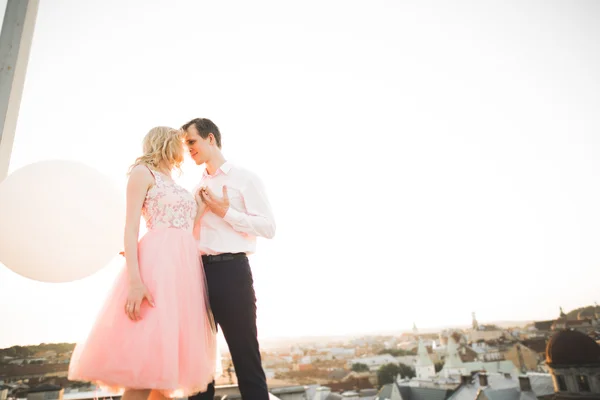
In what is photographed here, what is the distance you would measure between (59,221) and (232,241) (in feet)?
2.79

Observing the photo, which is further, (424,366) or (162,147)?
(424,366)

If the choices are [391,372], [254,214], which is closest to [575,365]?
[254,214]

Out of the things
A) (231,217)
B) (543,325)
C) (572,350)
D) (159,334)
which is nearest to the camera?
(159,334)

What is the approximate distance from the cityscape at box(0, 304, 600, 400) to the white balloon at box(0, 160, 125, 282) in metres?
0.52

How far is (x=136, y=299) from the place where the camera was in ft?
4.22

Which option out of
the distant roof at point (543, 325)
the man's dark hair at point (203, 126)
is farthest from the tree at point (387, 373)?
the man's dark hair at point (203, 126)

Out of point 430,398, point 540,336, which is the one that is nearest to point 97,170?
point 430,398

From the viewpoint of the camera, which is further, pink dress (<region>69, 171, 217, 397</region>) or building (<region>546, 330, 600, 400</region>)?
building (<region>546, 330, 600, 400</region>)

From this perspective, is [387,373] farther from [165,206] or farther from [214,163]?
[165,206]

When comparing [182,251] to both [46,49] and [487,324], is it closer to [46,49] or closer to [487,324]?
[46,49]

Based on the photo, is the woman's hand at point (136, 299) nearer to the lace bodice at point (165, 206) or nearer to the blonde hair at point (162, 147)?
the lace bodice at point (165, 206)

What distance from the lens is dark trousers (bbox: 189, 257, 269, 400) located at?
1.51 metres

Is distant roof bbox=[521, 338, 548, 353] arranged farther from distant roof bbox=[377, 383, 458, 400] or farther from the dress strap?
the dress strap

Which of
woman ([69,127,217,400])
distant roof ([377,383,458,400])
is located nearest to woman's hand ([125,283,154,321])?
woman ([69,127,217,400])
